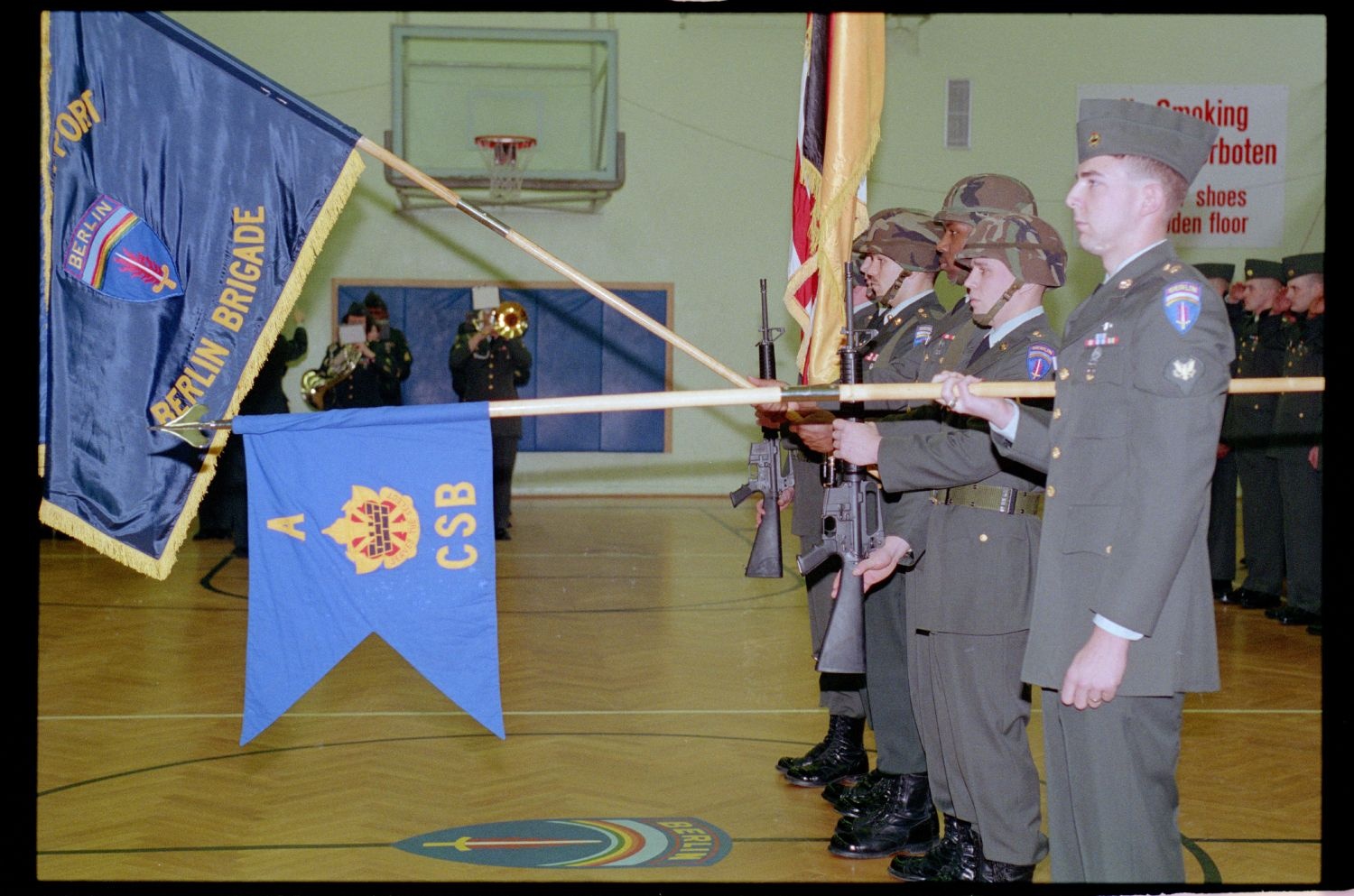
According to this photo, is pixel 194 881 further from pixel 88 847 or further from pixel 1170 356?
pixel 1170 356

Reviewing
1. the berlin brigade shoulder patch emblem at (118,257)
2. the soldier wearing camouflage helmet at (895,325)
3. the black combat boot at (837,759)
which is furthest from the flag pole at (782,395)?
the black combat boot at (837,759)

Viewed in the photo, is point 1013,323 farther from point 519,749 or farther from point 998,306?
point 519,749

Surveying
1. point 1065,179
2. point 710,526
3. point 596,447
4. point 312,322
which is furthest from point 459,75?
point 1065,179

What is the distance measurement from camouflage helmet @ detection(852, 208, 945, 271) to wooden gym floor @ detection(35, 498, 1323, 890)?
1703 millimetres

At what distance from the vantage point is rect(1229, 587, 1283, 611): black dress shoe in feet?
25.0

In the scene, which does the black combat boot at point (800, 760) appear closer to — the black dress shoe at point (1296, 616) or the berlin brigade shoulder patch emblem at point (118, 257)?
the berlin brigade shoulder patch emblem at point (118, 257)

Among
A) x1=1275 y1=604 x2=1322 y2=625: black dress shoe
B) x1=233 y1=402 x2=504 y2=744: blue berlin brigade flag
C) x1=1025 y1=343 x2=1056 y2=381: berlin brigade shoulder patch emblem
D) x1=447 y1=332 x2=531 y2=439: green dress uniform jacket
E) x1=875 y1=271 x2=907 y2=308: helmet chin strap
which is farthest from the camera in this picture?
x1=447 y1=332 x2=531 y2=439: green dress uniform jacket

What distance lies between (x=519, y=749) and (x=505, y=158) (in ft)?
27.4

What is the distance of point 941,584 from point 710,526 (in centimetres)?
785

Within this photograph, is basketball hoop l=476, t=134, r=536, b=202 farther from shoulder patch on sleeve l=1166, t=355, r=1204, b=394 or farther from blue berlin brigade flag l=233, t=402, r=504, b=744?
shoulder patch on sleeve l=1166, t=355, r=1204, b=394

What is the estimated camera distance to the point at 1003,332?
10.3 ft

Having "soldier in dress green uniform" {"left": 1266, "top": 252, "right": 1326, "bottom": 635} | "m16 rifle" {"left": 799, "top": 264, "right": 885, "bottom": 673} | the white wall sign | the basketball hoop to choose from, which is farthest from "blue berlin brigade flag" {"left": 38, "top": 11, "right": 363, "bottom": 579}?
the white wall sign

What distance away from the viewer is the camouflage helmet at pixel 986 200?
3322 mm

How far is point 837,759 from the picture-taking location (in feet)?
13.9
